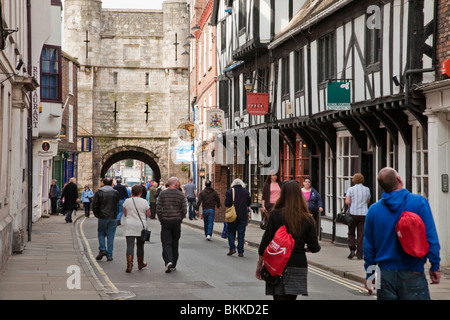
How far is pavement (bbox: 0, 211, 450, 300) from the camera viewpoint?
1030 cm

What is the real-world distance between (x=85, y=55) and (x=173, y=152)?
9099mm

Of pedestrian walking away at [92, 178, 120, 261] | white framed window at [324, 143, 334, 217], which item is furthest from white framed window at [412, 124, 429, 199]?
pedestrian walking away at [92, 178, 120, 261]

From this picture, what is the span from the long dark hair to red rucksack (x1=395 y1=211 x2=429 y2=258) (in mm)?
1152

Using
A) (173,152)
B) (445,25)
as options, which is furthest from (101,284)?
(173,152)

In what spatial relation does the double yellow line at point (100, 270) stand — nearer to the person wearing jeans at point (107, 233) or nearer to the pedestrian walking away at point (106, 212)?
the person wearing jeans at point (107, 233)

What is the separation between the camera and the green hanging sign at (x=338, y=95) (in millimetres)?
17203

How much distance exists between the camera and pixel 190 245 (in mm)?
19797

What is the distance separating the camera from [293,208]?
7.18 meters

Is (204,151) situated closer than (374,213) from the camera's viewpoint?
No

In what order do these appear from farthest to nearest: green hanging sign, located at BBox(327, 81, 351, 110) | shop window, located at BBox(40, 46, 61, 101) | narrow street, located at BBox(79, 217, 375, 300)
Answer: shop window, located at BBox(40, 46, 61, 101)
green hanging sign, located at BBox(327, 81, 351, 110)
narrow street, located at BBox(79, 217, 375, 300)

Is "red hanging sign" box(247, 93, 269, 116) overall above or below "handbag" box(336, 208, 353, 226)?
above

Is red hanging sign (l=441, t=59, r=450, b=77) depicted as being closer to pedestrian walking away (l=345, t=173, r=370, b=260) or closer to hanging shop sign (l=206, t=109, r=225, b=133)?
pedestrian walking away (l=345, t=173, r=370, b=260)

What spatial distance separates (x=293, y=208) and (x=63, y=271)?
6.93 metres

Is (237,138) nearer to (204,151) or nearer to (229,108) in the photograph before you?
(229,108)
